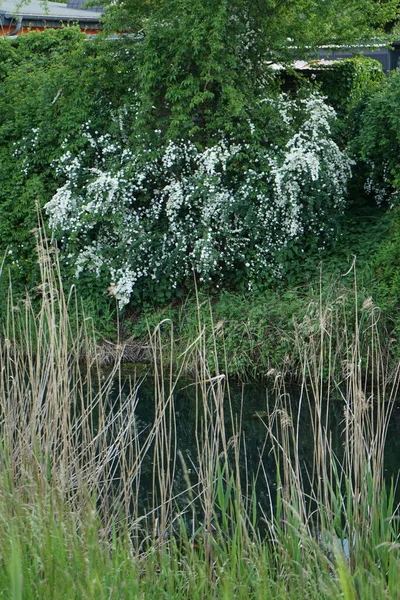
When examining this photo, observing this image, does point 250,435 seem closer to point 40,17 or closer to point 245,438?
point 245,438

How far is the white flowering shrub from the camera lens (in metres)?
9.44

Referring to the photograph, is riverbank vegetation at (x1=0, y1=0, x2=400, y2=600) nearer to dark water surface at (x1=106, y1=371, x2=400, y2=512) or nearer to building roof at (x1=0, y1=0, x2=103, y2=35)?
dark water surface at (x1=106, y1=371, x2=400, y2=512)

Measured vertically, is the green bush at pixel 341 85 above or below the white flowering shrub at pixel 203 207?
above

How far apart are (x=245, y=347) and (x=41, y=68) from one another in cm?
467

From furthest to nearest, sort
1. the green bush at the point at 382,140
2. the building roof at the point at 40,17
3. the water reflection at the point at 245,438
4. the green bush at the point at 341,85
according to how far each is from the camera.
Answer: the building roof at the point at 40,17 → the green bush at the point at 341,85 → the green bush at the point at 382,140 → the water reflection at the point at 245,438

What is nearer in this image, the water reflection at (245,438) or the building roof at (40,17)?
the water reflection at (245,438)

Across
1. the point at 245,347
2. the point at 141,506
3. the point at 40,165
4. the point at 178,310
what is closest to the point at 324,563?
the point at 141,506

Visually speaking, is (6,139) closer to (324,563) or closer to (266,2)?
(266,2)

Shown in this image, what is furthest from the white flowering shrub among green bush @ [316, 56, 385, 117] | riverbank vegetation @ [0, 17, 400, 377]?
green bush @ [316, 56, 385, 117]

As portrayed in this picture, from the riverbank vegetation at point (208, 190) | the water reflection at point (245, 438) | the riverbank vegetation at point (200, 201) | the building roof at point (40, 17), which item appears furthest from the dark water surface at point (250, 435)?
the building roof at point (40, 17)

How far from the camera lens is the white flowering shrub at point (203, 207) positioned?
944cm

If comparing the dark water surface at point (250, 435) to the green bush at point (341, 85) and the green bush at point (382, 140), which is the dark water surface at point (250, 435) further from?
the green bush at point (341, 85)

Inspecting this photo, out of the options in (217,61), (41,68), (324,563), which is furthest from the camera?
(41,68)

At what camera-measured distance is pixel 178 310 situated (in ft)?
32.7
